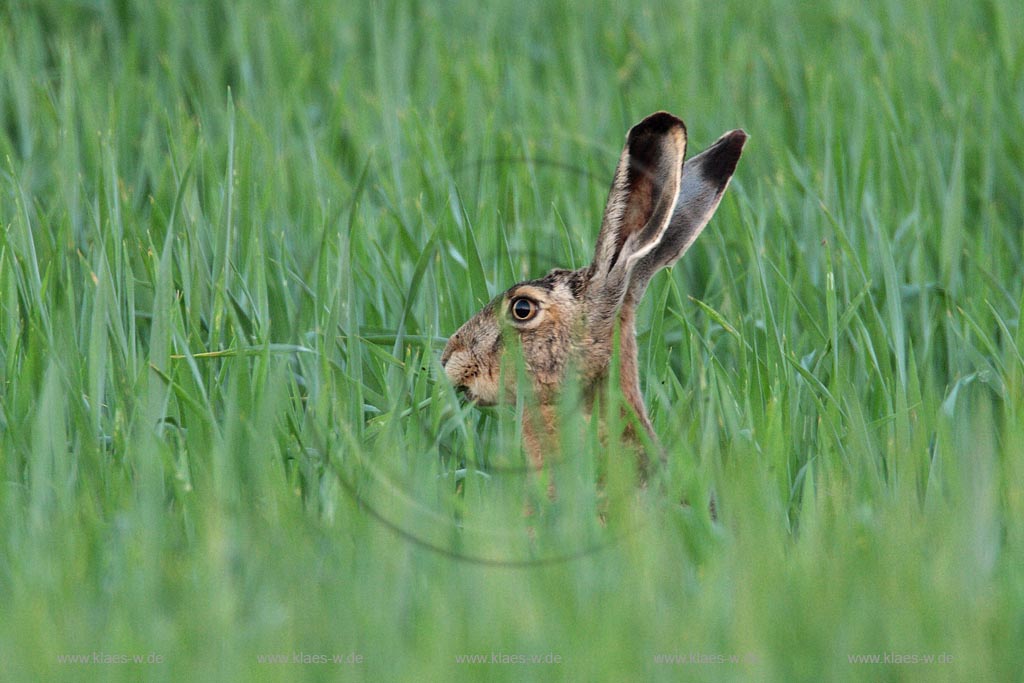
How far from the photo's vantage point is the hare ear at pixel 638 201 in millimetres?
3422

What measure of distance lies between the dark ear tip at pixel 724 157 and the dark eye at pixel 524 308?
0.66 m

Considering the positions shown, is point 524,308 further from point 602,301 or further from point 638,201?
point 638,201

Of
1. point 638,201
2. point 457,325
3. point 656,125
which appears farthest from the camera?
point 457,325

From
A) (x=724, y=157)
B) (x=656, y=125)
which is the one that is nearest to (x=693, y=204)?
(x=724, y=157)

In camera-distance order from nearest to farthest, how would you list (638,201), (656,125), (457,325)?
(656,125) → (638,201) → (457,325)

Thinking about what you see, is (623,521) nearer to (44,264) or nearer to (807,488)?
→ (807,488)

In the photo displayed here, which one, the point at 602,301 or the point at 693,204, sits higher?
the point at 693,204

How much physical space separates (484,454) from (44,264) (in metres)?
1.74

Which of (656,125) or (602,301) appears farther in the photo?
(602,301)

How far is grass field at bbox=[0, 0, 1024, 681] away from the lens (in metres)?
2.50

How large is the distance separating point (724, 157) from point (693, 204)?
6.5 inches

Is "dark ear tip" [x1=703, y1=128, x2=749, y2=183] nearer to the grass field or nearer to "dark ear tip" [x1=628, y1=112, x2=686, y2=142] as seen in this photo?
"dark ear tip" [x1=628, y1=112, x2=686, y2=142]

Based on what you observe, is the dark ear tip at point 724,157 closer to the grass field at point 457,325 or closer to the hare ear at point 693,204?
the hare ear at point 693,204

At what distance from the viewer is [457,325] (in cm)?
433
